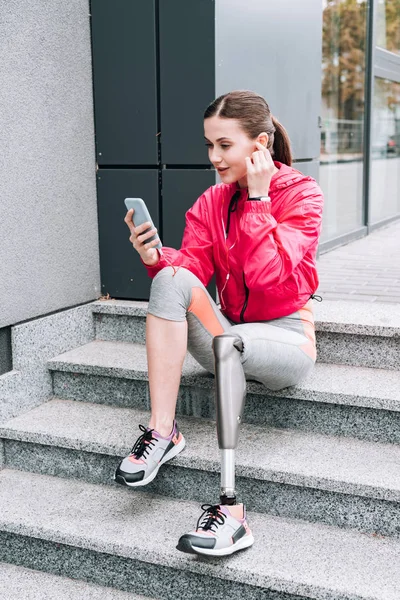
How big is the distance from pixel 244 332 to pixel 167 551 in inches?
30.6

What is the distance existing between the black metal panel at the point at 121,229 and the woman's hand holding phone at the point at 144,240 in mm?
961

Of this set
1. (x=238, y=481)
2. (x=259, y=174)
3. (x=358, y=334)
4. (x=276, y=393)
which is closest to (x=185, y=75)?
(x=259, y=174)

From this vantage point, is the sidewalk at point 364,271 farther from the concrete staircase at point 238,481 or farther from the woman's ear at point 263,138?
the woman's ear at point 263,138

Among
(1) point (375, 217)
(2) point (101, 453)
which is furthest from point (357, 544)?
(1) point (375, 217)

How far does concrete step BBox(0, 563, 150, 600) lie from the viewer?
2551 mm

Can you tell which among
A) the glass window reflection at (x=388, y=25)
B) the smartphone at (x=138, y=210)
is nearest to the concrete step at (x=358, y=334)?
the smartphone at (x=138, y=210)

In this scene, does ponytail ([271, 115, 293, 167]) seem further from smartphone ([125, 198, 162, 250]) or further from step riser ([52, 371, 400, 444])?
step riser ([52, 371, 400, 444])

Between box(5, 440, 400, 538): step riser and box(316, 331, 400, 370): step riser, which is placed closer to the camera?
box(5, 440, 400, 538): step riser

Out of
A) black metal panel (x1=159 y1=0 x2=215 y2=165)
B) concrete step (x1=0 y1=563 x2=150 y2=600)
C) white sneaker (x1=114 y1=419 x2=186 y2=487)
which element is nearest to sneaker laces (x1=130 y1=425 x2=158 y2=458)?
white sneaker (x1=114 y1=419 x2=186 y2=487)

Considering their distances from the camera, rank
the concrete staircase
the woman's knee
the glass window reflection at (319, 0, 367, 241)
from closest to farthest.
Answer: the concrete staircase → the woman's knee → the glass window reflection at (319, 0, 367, 241)

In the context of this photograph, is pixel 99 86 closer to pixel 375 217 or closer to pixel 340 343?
pixel 340 343

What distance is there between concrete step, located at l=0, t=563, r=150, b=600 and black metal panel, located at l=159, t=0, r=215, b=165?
75.8 inches

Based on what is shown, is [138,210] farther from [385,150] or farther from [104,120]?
[385,150]

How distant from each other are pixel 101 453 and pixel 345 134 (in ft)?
14.2
